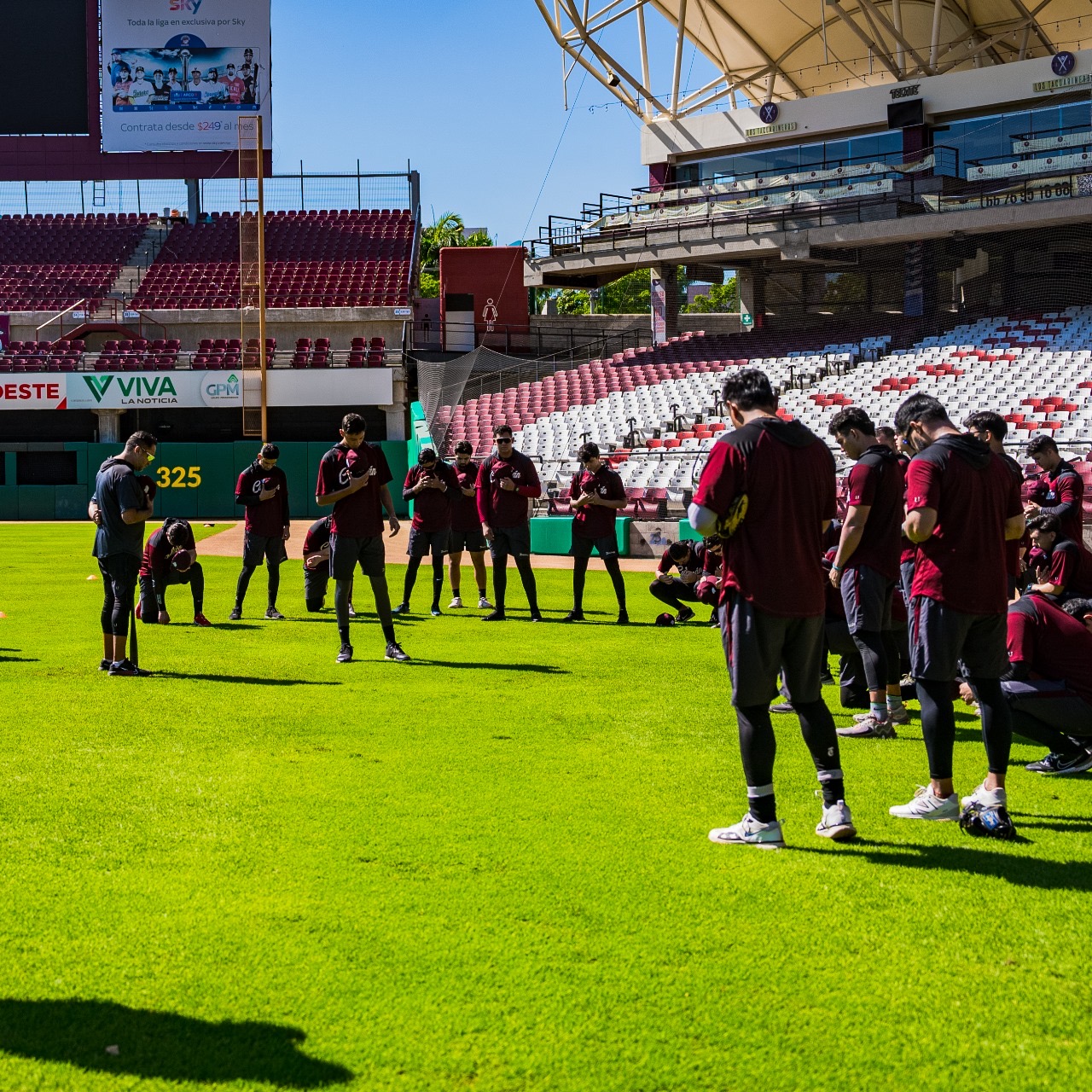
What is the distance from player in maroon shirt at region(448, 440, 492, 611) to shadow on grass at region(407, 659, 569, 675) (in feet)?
13.8

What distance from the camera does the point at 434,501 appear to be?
14.2m

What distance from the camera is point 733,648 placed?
5.27 meters

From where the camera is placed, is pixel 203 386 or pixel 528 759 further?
pixel 203 386

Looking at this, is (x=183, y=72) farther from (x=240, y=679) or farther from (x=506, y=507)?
(x=240, y=679)

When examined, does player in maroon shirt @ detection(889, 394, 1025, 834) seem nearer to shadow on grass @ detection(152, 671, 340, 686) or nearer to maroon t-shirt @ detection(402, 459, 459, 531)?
shadow on grass @ detection(152, 671, 340, 686)

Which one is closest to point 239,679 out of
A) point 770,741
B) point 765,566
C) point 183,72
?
point 770,741

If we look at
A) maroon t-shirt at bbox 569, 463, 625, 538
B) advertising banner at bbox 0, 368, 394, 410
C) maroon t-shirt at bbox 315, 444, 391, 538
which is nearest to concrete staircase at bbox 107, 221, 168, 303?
advertising banner at bbox 0, 368, 394, 410

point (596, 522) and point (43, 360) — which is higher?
point (43, 360)

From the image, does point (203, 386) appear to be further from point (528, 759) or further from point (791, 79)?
point (528, 759)

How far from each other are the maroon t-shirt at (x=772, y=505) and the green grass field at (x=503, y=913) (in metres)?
1.07

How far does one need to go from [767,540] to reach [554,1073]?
8.11 ft

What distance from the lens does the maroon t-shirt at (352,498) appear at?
33.5 ft

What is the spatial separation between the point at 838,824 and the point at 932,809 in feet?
2.01

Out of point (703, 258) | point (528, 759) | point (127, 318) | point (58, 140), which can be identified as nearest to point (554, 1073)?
point (528, 759)
